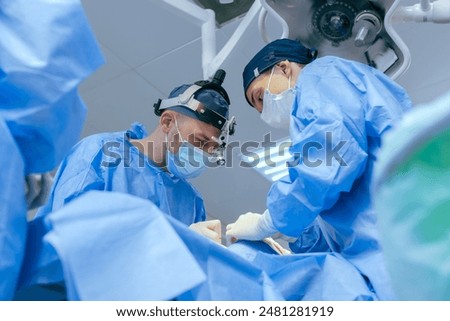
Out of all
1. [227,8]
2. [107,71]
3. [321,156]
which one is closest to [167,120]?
[227,8]

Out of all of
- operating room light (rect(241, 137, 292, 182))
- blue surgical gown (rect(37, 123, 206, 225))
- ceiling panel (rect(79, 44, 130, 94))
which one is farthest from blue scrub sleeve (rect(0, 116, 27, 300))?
operating room light (rect(241, 137, 292, 182))

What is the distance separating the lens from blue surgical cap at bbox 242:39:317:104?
1835 mm

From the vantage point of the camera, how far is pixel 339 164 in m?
1.35

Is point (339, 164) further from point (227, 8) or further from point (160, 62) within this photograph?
point (160, 62)

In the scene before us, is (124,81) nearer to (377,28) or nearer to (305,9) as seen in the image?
(305,9)

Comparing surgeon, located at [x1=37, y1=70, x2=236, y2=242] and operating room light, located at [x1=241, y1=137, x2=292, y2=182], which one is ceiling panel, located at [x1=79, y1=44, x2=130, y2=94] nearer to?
surgeon, located at [x1=37, y1=70, x2=236, y2=242]

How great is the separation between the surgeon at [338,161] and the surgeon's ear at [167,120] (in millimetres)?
688

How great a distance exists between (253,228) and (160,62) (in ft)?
4.30

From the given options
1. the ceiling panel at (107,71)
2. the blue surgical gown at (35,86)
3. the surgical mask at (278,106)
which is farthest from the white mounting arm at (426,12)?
the ceiling panel at (107,71)

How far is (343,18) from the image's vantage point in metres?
1.86

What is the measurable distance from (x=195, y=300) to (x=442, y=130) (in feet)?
1.44

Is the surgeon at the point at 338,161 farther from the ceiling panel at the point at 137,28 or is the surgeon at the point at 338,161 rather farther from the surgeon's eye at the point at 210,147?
the ceiling panel at the point at 137,28

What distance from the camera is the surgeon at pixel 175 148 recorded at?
1.98 metres
